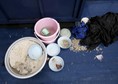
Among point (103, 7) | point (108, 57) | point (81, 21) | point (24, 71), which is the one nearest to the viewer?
point (24, 71)

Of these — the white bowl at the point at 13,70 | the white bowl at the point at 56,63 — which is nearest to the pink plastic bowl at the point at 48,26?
the white bowl at the point at 13,70

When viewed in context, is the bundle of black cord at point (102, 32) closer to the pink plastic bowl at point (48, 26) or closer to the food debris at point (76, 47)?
the food debris at point (76, 47)

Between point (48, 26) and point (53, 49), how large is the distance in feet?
0.78

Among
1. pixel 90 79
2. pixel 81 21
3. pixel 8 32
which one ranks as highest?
pixel 81 21

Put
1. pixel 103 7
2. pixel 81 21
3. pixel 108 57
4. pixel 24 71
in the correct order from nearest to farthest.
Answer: pixel 24 71, pixel 108 57, pixel 81 21, pixel 103 7

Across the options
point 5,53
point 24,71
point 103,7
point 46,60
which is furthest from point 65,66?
point 103,7

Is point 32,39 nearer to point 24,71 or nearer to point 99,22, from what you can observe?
point 24,71

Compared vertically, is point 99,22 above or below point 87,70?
above

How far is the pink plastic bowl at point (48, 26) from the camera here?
148cm

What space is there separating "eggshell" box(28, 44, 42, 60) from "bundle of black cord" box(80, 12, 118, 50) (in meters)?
0.41

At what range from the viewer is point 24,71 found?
144cm

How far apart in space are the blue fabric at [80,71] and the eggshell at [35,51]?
0.13m

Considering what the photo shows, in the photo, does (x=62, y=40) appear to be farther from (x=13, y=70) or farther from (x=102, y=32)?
(x=13, y=70)

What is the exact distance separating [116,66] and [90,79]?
27cm
